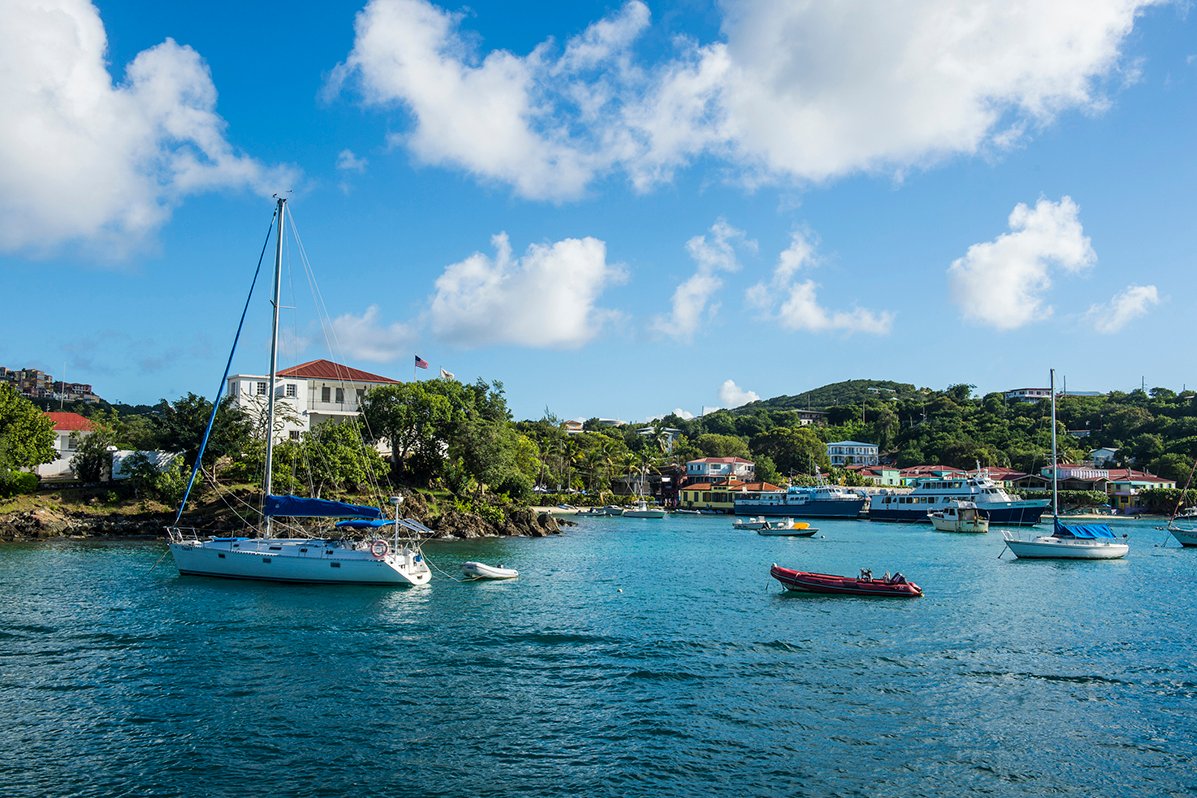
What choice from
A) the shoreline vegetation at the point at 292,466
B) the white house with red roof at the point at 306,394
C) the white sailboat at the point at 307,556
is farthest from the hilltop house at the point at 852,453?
the white sailboat at the point at 307,556

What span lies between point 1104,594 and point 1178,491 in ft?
370

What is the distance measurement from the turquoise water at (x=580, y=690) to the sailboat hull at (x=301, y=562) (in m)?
0.76

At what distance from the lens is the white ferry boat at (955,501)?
107562 millimetres

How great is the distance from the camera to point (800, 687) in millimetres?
23188

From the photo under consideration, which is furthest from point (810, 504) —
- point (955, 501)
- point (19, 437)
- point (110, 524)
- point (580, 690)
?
point (580, 690)

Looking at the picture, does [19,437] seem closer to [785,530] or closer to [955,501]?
[785,530]

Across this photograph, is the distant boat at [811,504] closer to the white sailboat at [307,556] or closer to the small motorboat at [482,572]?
the small motorboat at [482,572]

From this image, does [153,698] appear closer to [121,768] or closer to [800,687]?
[121,768]

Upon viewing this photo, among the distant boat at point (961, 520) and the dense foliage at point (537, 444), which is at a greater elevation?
the dense foliage at point (537, 444)

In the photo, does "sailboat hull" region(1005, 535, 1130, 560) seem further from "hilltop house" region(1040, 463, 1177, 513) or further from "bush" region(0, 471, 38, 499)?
"hilltop house" region(1040, 463, 1177, 513)

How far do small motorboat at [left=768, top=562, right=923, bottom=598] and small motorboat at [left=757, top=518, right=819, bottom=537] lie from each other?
171ft

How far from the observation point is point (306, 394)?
8706cm

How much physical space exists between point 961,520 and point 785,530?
23833 millimetres

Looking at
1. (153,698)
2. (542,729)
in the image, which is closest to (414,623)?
A: (153,698)
